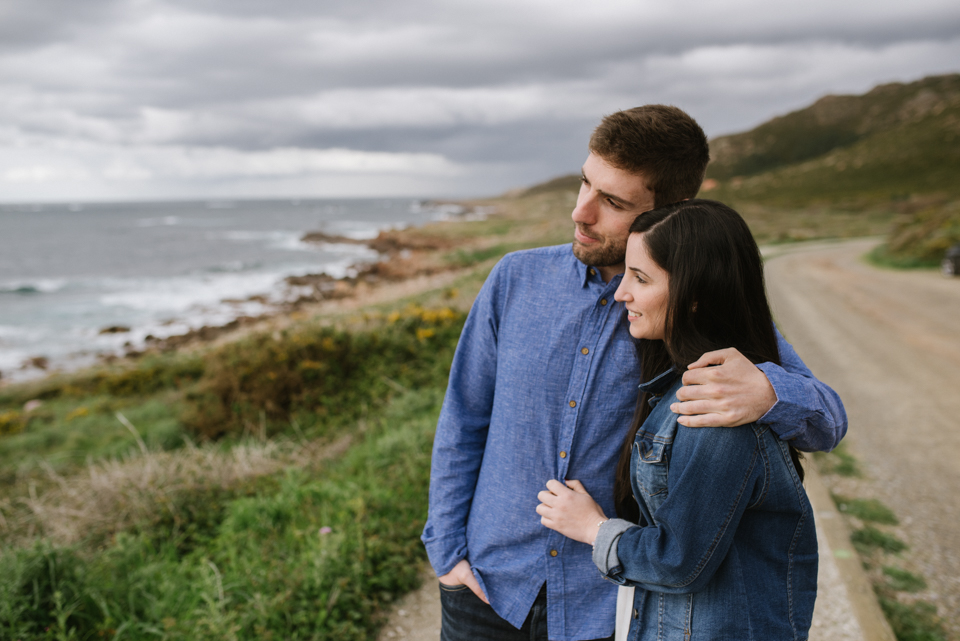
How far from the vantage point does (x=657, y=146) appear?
156 centimetres

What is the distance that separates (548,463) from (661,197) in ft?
2.76

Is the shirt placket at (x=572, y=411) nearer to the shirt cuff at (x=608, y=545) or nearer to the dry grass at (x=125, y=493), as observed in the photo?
the shirt cuff at (x=608, y=545)

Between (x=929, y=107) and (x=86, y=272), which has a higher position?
(x=929, y=107)

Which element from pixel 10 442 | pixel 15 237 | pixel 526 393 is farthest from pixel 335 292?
pixel 15 237

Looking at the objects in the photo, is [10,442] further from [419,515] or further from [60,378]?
[419,515]

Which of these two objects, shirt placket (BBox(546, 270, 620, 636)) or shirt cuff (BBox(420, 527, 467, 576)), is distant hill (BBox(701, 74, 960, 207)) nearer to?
shirt placket (BBox(546, 270, 620, 636))

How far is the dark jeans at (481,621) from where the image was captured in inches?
67.0

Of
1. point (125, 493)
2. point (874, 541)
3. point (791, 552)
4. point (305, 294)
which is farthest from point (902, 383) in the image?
point (305, 294)

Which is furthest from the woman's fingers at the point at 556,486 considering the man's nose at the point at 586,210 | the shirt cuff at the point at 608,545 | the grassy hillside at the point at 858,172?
the grassy hillside at the point at 858,172

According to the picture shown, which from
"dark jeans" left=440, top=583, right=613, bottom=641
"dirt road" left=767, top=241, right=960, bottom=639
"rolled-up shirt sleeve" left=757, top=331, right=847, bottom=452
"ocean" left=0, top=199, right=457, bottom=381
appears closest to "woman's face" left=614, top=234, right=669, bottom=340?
"rolled-up shirt sleeve" left=757, top=331, right=847, bottom=452

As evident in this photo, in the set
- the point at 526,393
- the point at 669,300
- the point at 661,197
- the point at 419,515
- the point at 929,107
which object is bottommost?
the point at 419,515

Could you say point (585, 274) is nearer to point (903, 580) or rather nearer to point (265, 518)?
point (265, 518)

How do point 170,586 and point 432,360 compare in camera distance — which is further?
point 432,360

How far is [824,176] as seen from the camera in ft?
271
